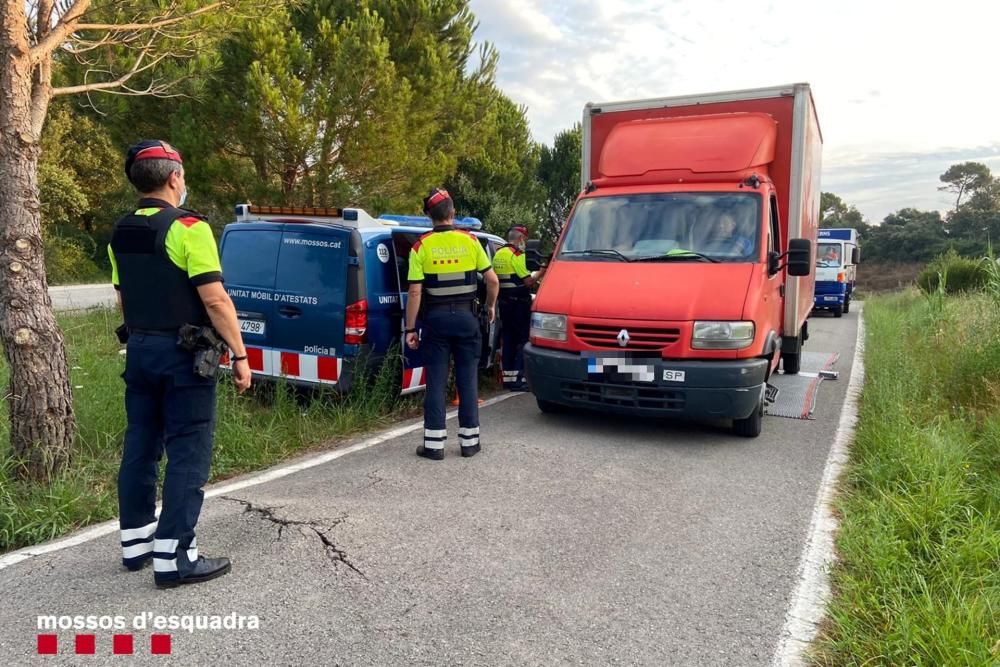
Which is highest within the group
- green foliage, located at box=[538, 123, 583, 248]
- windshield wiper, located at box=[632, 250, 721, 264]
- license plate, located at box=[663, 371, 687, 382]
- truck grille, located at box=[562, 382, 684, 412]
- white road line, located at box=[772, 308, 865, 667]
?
green foliage, located at box=[538, 123, 583, 248]

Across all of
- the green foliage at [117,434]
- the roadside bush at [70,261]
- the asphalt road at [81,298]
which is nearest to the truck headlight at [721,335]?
the green foliage at [117,434]

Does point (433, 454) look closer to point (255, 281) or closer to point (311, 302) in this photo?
point (311, 302)

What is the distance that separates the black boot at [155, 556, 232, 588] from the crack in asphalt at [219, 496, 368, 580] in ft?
1.34

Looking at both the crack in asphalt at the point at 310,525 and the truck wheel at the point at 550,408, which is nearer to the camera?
the crack in asphalt at the point at 310,525

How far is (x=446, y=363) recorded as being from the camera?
5.38 metres

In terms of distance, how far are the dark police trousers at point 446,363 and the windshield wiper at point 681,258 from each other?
5.40 feet

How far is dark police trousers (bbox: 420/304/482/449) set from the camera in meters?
5.20

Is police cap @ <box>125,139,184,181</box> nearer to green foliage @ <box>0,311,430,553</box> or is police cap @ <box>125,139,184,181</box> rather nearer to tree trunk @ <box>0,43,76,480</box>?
tree trunk @ <box>0,43,76,480</box>

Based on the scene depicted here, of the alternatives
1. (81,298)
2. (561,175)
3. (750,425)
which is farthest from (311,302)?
(561,175)

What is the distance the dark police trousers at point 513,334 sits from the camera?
8047 millimetres

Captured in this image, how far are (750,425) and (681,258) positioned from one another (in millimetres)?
1509

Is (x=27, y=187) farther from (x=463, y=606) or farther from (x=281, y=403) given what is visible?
(x=463, y=606)

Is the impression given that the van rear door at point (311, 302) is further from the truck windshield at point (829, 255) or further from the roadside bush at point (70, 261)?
the roadside bush at point (70, 261)

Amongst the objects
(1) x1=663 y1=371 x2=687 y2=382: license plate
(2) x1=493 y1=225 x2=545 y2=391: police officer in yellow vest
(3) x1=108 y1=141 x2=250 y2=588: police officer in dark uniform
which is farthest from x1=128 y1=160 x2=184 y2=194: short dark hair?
(2) x1=493 y1=225 x2=545 y2=391: police officer in yellow vest
